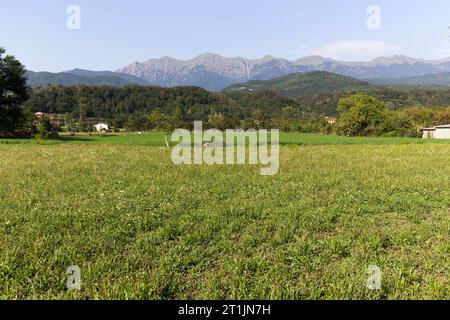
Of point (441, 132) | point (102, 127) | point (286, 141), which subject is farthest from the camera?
point (102, 127)

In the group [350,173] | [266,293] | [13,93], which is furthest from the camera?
[13,93]

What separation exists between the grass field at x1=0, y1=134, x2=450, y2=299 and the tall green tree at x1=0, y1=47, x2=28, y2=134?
61603mm

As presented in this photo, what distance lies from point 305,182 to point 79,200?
9277 mm

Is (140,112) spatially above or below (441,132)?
above

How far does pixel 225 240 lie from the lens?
7266 mm

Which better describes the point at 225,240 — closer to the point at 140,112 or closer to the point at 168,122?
the point at 168,122

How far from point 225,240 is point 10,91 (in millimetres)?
74464

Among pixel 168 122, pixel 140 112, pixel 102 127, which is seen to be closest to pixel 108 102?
pixel 140 112

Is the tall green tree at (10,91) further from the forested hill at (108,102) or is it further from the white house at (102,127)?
the forested hill at (108,102)

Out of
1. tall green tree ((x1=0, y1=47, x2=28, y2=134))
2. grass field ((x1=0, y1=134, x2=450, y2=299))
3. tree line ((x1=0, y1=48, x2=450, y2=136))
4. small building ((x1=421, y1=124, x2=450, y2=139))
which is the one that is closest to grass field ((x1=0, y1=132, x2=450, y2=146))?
tall green tree ((x1=0, y1=47, x2=28, y2=134))
